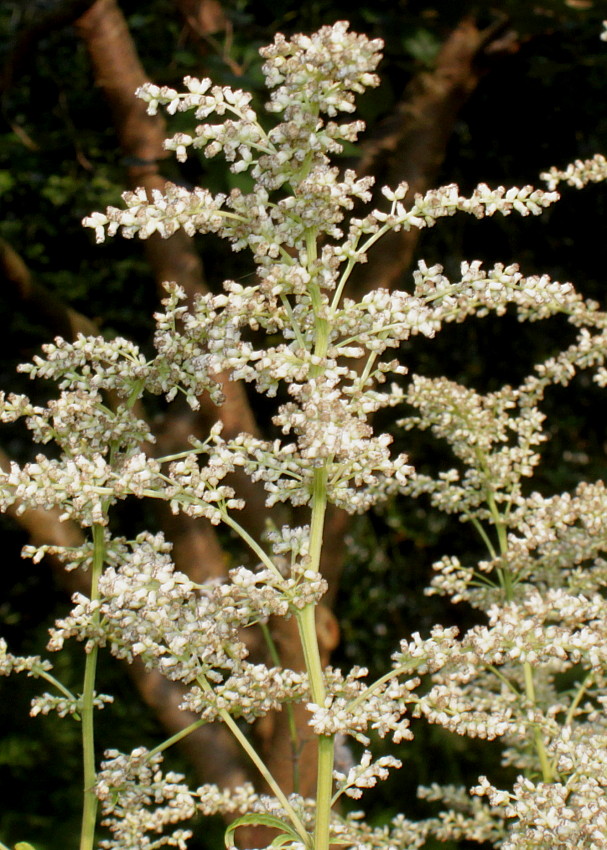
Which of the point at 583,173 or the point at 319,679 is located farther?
the point at 583,173

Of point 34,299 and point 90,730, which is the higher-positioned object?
point 34,299

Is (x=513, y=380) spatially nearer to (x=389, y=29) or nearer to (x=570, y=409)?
(x=570, y=409)

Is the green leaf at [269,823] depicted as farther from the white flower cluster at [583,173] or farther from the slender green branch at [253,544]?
the white flower cluster at [583,173]

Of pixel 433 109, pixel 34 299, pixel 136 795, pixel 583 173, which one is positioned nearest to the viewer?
pixel 136 795

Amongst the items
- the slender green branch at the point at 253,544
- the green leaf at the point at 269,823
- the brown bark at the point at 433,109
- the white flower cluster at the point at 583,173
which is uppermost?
the brown bark at the point at 433,109

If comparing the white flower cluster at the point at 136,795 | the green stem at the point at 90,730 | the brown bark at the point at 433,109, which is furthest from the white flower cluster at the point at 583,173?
the brown bark at the point at 433,109

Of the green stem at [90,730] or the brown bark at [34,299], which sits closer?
the green stem at [90,730]

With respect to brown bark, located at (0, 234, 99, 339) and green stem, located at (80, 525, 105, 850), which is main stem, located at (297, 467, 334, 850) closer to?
green stem, located at (80, 525, 105, 850)

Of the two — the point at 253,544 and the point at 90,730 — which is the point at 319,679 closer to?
the point at 253,544

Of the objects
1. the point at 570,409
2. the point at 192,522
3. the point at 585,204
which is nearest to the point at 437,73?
the point at 192,522

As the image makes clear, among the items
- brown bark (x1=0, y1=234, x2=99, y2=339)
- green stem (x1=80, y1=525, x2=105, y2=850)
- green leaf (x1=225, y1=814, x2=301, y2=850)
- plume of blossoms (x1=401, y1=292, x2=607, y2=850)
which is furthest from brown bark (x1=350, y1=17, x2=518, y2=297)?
green leaf (x1=225, y1=814, x2=301, y2=850)

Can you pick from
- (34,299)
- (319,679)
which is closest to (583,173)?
(319,679)
